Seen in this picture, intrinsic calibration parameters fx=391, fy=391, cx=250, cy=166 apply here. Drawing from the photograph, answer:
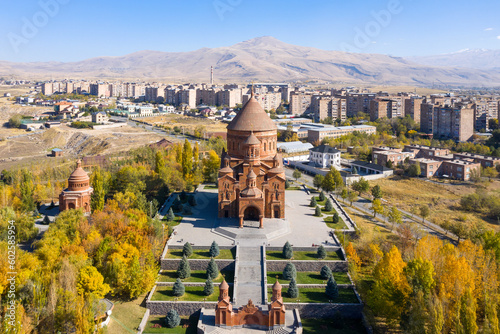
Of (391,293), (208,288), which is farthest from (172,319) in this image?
(391,293)

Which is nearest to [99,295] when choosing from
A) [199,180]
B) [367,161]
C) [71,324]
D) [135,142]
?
[71,324]

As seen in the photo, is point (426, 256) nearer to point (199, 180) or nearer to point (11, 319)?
point (11, 319)

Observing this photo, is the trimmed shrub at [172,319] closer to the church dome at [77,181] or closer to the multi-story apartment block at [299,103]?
the church dome at [77,181]

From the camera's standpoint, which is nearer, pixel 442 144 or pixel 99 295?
pixel 99 295

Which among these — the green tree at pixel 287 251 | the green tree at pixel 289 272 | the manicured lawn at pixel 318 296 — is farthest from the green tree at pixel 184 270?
the green tree at pixel 287 251

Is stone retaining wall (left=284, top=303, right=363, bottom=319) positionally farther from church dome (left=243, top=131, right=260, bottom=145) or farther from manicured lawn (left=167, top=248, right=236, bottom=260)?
church dome (left=243, top=131, right=260, bottom=145)
